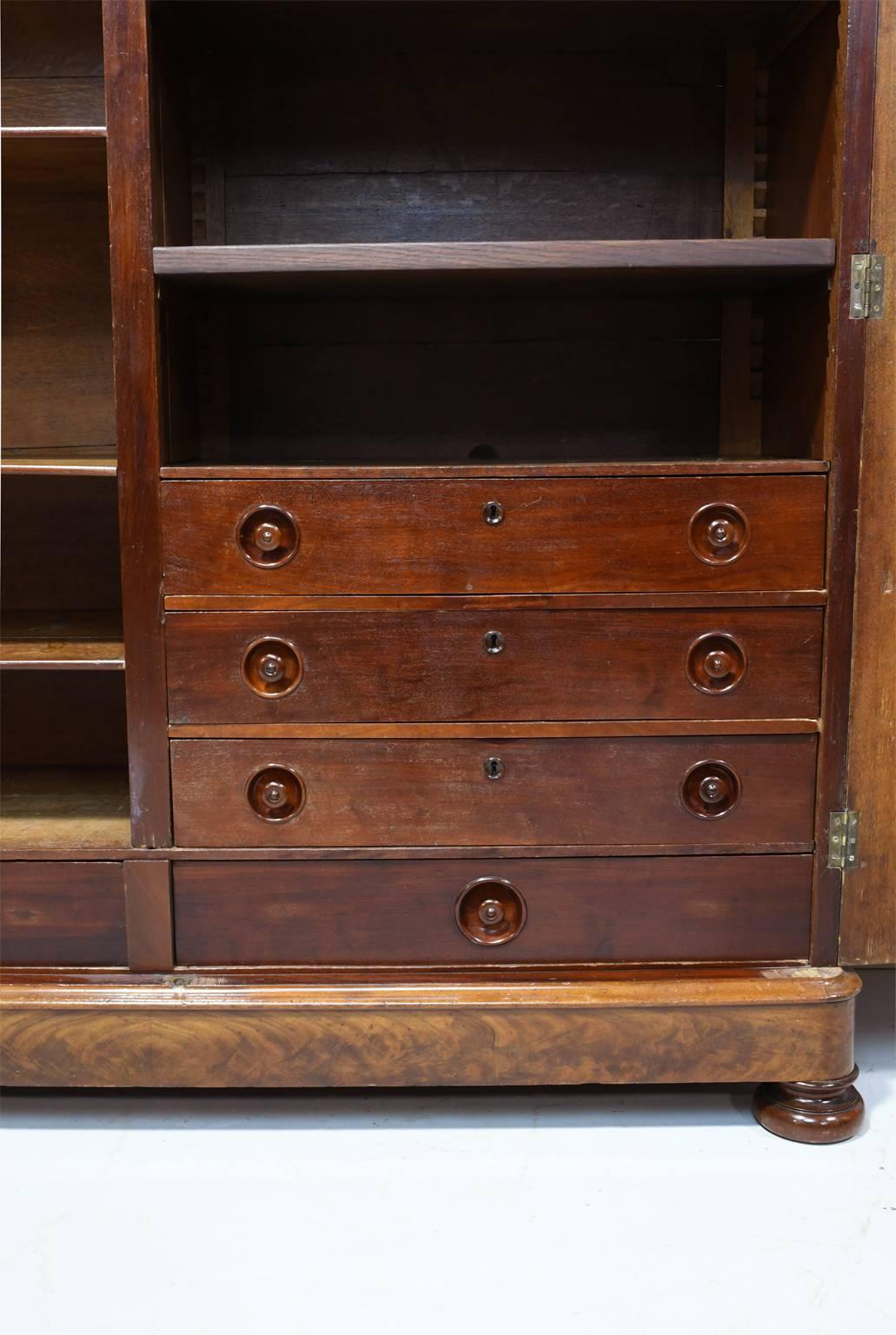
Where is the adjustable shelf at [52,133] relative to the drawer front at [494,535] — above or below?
above

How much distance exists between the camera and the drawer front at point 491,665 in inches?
70.4

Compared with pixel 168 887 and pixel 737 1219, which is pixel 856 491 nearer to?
pixel 737 1219

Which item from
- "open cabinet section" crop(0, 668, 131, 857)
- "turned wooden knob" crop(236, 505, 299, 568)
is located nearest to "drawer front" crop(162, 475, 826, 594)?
"turned wooden knob" crop(236, 505, 299, 568)

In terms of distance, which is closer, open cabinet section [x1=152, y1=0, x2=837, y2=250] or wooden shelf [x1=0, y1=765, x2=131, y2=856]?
wooden shelf [x1=0, y1=765, x2=131, y2=856]

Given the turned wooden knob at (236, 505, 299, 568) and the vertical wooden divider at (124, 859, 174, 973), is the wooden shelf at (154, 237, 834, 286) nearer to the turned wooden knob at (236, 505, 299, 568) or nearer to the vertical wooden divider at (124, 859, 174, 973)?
the turned wooden knob at (236, 505, 299, 568)

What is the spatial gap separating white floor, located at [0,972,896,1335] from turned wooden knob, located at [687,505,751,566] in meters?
0.86

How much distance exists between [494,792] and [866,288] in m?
0.87

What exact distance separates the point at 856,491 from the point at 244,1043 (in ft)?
3.89

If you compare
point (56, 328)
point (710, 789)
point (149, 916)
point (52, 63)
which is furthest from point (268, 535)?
point (52, 63)

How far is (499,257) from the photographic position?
67.7 inches

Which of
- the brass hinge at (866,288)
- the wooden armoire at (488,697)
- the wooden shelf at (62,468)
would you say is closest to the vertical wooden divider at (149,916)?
the wooden armoire at (488,697)

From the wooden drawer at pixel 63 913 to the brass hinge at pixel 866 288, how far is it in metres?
1.32

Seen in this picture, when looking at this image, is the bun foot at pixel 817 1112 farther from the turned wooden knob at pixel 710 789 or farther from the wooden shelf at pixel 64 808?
the wooden shelf at pixel 64 808

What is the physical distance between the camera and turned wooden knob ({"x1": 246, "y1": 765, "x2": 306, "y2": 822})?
1.82 meters
